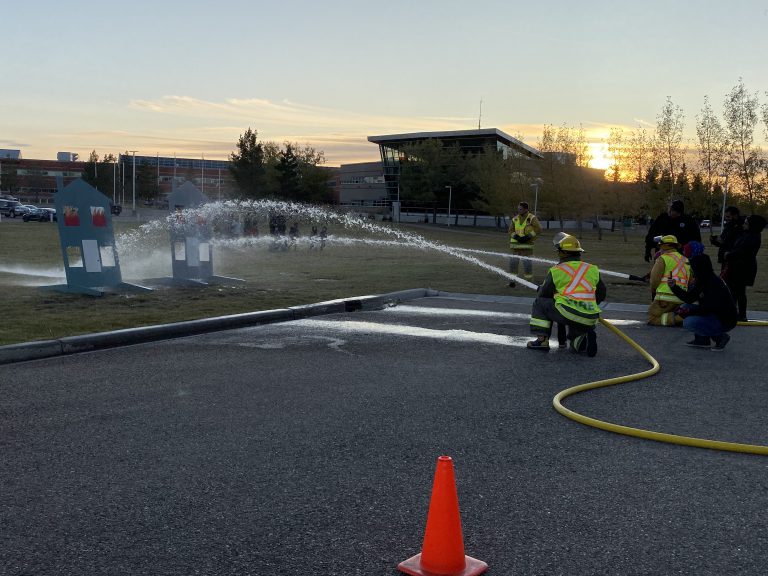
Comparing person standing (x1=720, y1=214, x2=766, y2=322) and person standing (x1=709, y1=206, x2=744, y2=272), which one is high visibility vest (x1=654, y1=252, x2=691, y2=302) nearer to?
person standing (x1=720, y1=214, x2=766, y2=322)

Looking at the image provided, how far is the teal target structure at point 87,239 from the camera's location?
46.4 feet

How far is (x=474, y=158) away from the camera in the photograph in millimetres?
95875

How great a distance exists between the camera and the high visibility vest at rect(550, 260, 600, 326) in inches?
361

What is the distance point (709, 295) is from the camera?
32.0 feet

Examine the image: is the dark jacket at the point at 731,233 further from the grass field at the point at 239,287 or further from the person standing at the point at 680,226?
the grass field at the point at 239,287

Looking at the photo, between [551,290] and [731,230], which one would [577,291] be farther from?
[731,230]

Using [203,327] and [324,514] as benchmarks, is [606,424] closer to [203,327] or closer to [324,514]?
[324,514]

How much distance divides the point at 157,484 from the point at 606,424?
3255mm

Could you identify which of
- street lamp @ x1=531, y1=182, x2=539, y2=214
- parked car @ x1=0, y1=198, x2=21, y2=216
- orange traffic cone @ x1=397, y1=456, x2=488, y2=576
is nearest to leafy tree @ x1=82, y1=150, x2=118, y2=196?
parked car @ x1=0, y1=198, x2=21, y2=216

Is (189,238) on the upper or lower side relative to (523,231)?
lower

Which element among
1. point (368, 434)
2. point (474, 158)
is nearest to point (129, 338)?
point (368, 434)

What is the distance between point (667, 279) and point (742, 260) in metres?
1.75

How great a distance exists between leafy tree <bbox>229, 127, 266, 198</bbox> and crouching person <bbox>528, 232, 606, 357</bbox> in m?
83.7

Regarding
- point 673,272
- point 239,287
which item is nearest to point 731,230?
point 673,272
